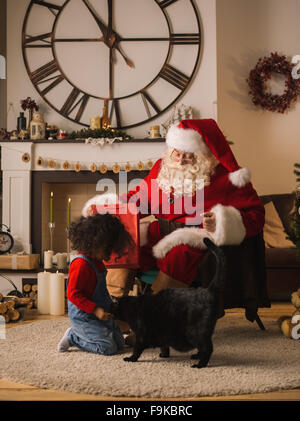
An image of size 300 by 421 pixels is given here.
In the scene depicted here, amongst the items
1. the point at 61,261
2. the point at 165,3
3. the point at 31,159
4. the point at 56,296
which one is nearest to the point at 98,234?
the point at 56,296

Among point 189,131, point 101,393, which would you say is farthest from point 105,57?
point 101,393

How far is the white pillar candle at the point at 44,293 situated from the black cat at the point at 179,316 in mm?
1288

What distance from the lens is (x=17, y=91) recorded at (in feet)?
13.0

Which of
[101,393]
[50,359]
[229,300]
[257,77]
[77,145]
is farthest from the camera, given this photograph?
[257,77]

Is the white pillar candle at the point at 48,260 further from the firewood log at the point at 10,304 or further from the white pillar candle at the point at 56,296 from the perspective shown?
the firewood log at the point at 10,304

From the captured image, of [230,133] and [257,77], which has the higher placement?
[257,77]

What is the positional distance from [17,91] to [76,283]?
2.59m

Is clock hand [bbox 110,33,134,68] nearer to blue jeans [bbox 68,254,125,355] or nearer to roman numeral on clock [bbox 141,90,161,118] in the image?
roman numeral on clock [bbox 141,90,161,118]

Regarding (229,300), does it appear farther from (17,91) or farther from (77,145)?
(17,91)

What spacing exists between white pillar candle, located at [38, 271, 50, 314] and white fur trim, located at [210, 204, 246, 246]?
1.35 metres

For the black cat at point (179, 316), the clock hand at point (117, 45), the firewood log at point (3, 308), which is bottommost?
the firewood log at point (3, 308)

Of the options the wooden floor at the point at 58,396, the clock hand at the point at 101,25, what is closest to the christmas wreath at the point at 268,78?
the clock hand at the point at 101,25

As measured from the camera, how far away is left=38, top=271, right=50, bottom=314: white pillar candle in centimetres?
301

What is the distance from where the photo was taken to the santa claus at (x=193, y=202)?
2.14 meters
